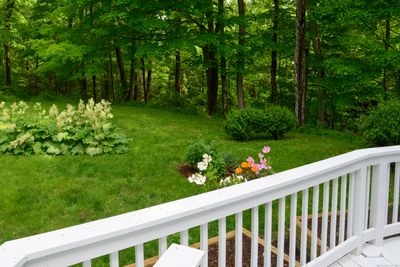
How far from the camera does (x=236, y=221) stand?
2174 mm

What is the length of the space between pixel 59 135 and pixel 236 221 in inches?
217

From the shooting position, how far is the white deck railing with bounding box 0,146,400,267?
1450 millimetres

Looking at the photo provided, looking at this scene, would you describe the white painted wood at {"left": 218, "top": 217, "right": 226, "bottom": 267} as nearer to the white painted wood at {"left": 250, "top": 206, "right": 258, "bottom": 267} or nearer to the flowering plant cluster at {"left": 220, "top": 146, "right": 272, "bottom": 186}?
the white painted wood at {"left": 250, "top": 206, "right": 258, "bottom": 267}

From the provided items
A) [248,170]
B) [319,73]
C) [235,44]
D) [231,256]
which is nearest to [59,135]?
[248,170]

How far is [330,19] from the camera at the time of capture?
10758 millimetres

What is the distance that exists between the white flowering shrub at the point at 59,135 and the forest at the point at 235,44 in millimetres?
4135

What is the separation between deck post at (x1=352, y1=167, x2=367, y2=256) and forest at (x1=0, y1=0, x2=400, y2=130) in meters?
6.34

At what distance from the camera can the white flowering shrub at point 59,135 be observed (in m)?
6.93

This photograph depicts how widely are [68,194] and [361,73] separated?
7.49m

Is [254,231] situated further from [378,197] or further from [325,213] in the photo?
[378,197]

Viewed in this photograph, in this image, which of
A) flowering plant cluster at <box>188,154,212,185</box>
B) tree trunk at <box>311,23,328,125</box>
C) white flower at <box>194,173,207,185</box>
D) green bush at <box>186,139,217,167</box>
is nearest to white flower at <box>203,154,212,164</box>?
flowering plant cluster at <box>188,154,212,185</box>

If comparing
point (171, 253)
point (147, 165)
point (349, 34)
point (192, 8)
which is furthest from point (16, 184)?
point (349, 34)

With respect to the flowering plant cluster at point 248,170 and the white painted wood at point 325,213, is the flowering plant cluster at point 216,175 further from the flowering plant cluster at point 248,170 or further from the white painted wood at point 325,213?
the white painted wood at point 325,213

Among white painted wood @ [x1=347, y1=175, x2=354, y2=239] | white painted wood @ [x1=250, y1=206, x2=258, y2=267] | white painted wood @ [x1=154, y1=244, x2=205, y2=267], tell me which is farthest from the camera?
white painted wood @ [x1=347, y1=175, x2=354, y2=239]
